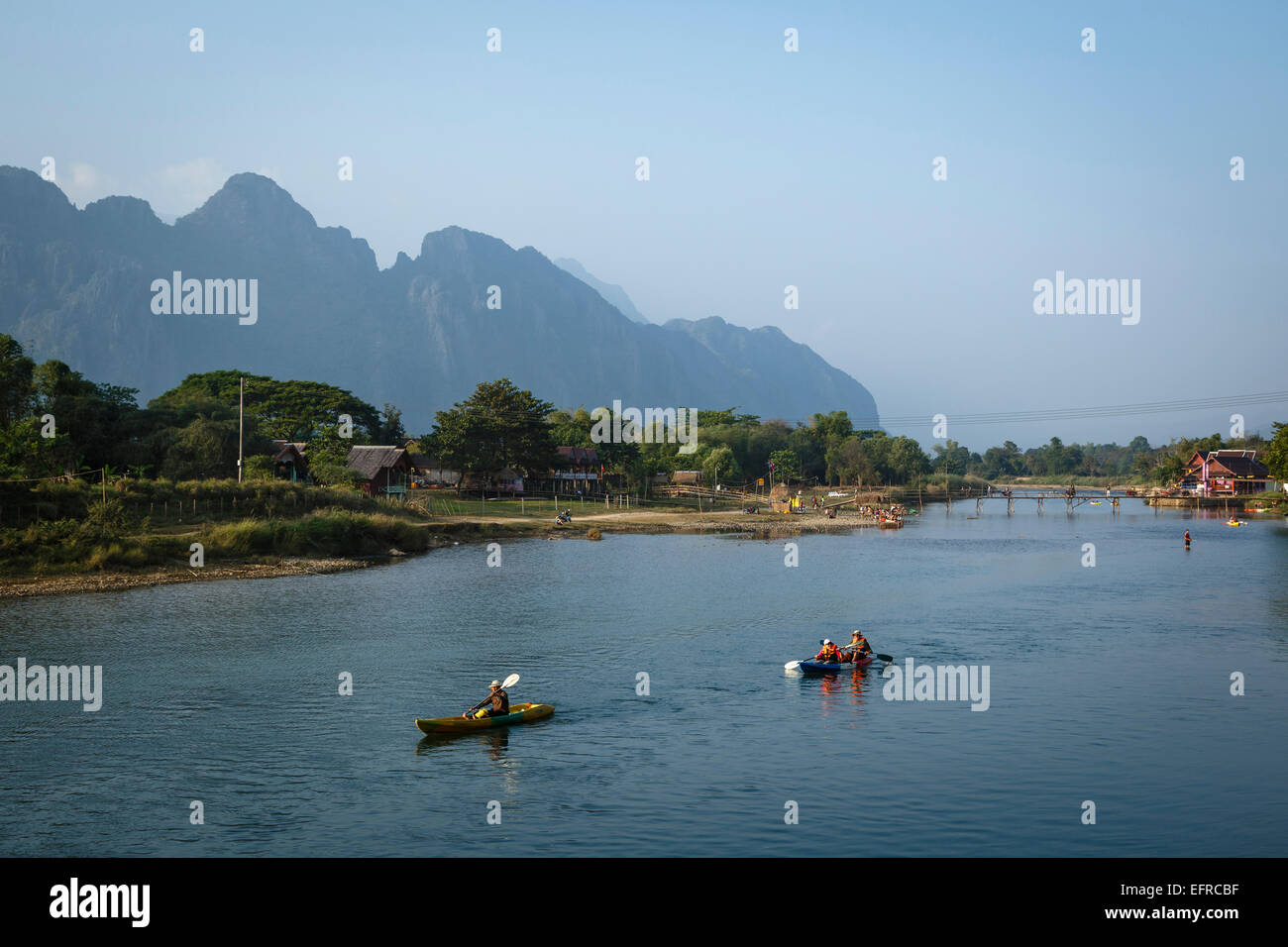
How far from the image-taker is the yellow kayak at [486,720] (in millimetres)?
28469

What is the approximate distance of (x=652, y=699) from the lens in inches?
1331

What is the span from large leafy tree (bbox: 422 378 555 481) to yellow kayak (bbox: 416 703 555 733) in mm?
87876

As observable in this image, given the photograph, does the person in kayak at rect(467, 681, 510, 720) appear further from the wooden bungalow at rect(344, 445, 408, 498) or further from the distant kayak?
the wooden bungalow at rect(344, 445, 408, 498)

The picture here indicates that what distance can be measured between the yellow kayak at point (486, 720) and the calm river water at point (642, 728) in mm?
384

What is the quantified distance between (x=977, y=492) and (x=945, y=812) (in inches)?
7082

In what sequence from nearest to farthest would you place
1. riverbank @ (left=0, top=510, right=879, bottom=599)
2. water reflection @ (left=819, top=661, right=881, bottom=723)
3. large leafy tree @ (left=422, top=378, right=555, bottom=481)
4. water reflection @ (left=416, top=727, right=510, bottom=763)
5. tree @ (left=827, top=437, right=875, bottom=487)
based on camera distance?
water reflection @ (left=416, top=727, right=510, bottom=763), water reflection @ (left=819, top=661, right=881, bottom=723), riverbank @ (left=0, top=510, right=879, bottom=599), large leafy tree @ (left=422, top=378, right=555, bottom=481), tree @ (left=827, top=437, right=875, bottom=487)

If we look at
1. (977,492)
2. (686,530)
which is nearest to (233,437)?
(686,530)

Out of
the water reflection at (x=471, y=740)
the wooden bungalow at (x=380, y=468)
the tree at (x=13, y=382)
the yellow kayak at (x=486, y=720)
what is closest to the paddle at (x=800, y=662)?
the yellow kayak at (x=486, y=720)

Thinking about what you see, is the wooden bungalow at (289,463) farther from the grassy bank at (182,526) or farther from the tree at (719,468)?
the tree at (719,468)

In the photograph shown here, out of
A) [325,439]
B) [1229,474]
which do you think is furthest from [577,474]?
[1229,474]

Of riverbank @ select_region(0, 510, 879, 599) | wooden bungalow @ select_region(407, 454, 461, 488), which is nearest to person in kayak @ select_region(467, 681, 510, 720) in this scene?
riverbank @ select_region(0, 510, 879, 599)

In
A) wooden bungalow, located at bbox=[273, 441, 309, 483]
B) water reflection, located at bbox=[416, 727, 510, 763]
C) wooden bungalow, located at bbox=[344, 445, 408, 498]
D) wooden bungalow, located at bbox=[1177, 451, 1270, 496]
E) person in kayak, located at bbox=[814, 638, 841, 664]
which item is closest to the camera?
water reflection, located at bbox=[416, 727, 510, 763]

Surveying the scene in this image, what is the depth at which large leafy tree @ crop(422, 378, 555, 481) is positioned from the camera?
117m
